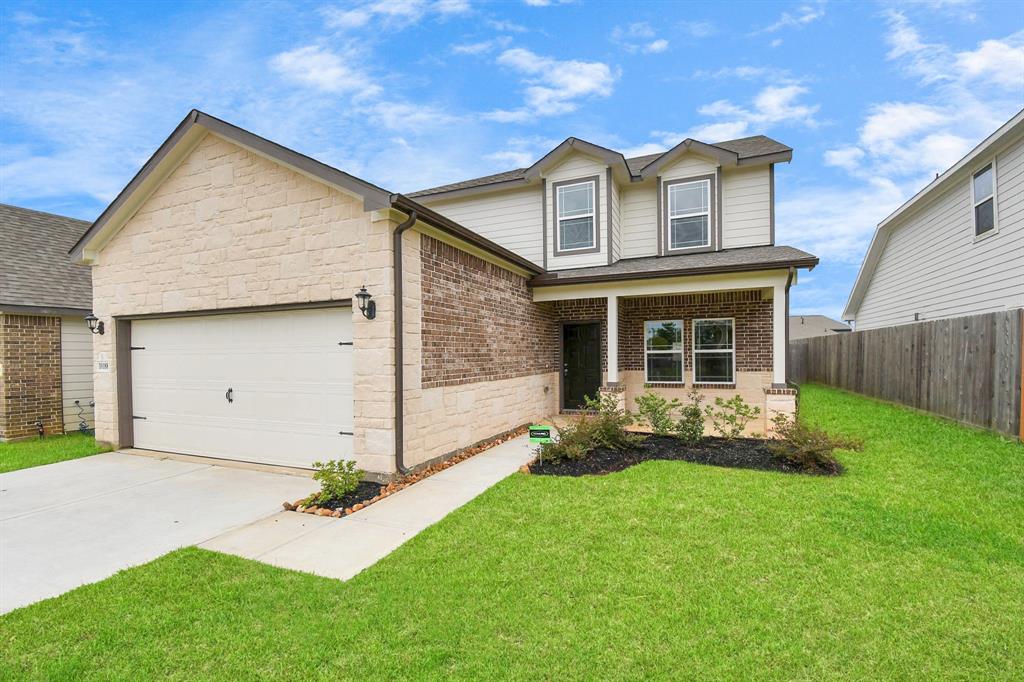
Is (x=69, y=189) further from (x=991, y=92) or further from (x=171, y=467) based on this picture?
(x=991, y=92)

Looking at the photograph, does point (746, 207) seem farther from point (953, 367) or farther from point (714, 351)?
point (953, 367)

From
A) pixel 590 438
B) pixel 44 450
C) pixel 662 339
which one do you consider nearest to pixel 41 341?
pixel 44 450

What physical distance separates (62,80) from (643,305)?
14.6m

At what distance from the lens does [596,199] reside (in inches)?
445

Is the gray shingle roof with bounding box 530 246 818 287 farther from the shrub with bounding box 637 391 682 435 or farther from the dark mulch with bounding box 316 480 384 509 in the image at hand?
the dark mulch with bounding box 316 480 384 509

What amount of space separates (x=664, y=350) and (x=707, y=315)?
4.28ft

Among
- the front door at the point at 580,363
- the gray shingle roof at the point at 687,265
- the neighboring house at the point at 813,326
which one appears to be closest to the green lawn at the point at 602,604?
the gray shingle roof at the point at 687,265

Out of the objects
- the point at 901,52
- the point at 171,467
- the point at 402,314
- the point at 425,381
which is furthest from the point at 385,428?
the point at 901,52

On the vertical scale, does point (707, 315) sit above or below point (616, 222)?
below

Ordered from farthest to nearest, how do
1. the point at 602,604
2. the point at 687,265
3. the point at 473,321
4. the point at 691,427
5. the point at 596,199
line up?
the point at 596,199
the point at 687,265
the point at 473,321
the point at 691,427
the point at 602,604

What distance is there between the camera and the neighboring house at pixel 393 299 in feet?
20.9

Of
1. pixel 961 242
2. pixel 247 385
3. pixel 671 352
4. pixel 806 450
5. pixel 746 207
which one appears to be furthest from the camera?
pixel 671 352

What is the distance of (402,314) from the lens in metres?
6.19

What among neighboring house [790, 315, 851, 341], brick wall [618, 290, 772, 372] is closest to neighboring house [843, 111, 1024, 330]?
brick wall [618, 290, 772, 372]
